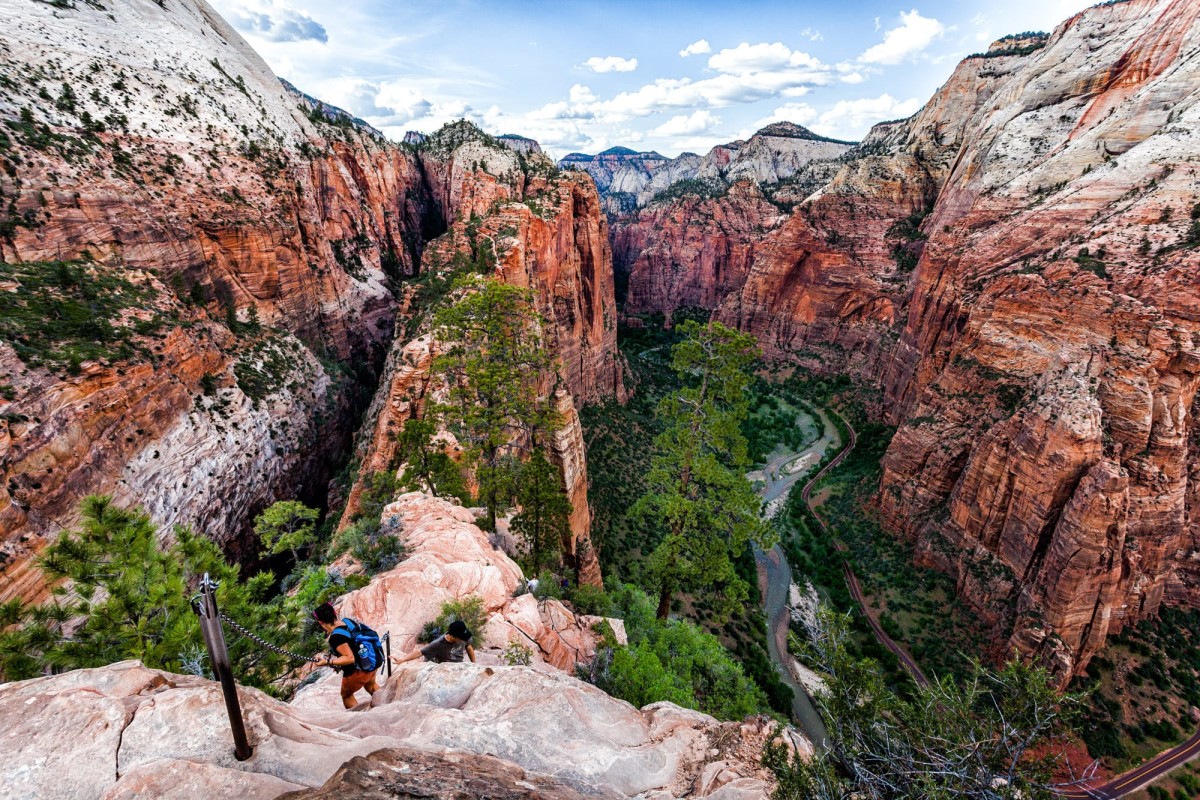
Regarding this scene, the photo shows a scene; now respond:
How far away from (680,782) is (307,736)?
5.07m

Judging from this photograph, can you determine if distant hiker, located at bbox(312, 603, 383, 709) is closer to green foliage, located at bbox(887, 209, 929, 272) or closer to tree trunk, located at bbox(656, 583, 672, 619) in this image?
tree trunk, located at bbox(656, 583, 672, 619)

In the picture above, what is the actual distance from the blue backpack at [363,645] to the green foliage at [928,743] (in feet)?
19.7

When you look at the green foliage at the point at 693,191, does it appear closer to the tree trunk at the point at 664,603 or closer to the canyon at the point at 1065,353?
the canyon at the point at 1065,353

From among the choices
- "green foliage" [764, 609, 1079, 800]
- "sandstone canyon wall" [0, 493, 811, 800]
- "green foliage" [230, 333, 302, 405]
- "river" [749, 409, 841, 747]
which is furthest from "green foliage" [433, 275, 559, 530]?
"green foliage" [230, 333, 302, 405]

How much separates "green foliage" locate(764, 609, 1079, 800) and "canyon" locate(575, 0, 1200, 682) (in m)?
Answer: 25.1

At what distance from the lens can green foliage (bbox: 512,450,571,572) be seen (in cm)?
1596

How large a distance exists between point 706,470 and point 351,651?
1230 centimetres

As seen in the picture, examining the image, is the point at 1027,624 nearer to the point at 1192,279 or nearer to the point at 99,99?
the point at 1192,279

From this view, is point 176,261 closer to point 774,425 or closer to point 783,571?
point 783,571

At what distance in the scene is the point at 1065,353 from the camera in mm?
27031

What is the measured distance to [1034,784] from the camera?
5152 millimetres

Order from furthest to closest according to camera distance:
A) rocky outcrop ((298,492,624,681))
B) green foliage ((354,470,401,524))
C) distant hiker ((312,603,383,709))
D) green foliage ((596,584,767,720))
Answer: green foliage ((354,470,401,524)) < green foliage ((596,584,767,720)) < rocky outcrop ((298,492,624,681)) < distant hiker ((312,603,383,709))

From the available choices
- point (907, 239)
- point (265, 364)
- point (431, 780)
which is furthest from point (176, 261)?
point (907, 239)

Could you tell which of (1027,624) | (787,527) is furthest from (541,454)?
(787,527)
